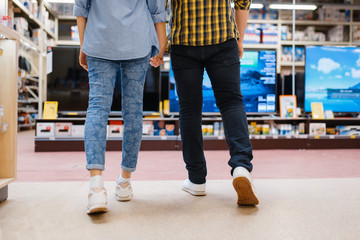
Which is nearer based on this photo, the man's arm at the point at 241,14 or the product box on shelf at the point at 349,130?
the man's arm at the point at 241,14

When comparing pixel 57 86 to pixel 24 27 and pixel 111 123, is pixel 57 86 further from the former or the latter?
pixel 24 27

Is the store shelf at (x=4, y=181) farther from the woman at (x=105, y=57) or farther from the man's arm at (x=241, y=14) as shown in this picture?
the man's arm at (x=241, y=14)

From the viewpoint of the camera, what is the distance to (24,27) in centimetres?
570

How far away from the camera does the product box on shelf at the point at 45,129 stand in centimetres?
314

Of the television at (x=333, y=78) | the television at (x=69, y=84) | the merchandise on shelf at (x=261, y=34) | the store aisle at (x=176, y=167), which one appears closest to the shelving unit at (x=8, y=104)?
the store aisle at (x=176, y=167)

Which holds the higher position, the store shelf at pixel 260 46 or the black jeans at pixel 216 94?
the store shelf at pixel 260 46

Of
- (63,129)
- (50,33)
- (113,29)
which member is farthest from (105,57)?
(50,33)

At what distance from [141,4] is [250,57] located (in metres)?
2.57

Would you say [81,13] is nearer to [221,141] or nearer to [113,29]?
[113,29]

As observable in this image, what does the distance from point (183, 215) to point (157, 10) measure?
0.78m

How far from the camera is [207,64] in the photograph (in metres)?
1.25

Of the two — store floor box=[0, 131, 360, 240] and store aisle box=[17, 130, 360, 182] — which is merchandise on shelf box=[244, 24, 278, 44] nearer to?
store aisle box=[17, 130, 360, 182]

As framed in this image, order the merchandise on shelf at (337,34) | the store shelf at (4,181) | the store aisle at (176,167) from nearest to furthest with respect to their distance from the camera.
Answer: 1. the store shelf at (4,181)
2. the store aisle at (176,167)
3. the merchandise on shelf at (337,34)

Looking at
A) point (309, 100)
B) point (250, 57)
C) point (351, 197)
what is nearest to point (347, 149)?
point (309, 100)
